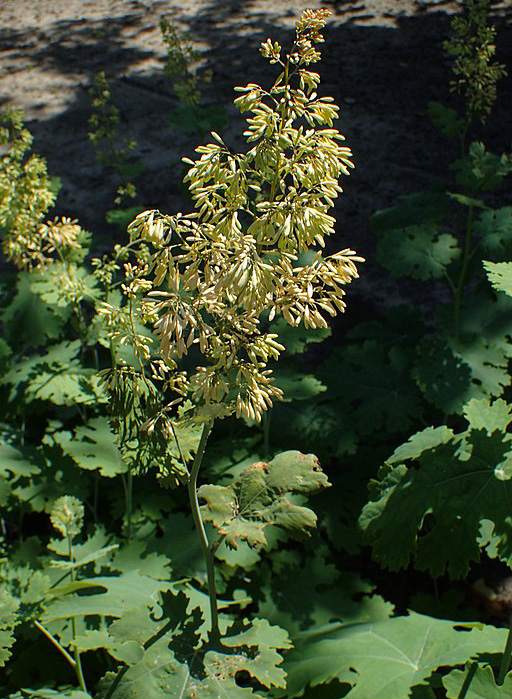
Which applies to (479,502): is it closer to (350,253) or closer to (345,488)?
(350,253)

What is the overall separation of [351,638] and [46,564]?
4.16 feet

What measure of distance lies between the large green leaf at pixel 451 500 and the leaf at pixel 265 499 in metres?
0.34

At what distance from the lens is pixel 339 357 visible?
4164 mm

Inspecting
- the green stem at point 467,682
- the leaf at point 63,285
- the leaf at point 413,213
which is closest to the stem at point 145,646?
the green stem at point 467,682

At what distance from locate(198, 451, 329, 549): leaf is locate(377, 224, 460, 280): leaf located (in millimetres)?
2126

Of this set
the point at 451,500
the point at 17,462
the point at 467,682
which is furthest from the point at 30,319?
the point at 467,682

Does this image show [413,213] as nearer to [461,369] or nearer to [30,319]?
[461,369]

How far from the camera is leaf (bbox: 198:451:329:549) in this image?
190 centimetres

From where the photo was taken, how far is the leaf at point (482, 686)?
1.90 metres

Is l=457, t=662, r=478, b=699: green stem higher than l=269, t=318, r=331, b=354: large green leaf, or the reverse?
l=457, t=662, r=478, b=699: green stem

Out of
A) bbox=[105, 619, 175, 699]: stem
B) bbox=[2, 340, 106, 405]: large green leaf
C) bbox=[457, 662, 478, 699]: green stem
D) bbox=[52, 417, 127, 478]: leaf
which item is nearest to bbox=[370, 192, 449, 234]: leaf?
bbox=[2, 340, 106, 405]: large green leaf

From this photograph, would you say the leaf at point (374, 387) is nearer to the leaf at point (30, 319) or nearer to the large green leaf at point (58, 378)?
the large green leaf at point (58, 378)

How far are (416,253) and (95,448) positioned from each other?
6.63ft

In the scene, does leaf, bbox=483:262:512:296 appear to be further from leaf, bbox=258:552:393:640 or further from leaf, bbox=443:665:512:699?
leaf, bbox=258:552:393:640
